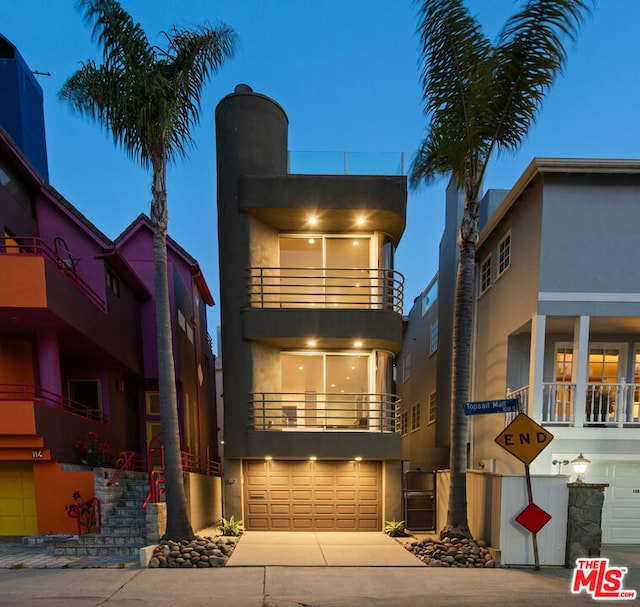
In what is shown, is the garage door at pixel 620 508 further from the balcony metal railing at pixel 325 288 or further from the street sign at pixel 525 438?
the balcony metal railing at pixel 325 288

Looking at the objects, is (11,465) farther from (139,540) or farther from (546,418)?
(546,418)

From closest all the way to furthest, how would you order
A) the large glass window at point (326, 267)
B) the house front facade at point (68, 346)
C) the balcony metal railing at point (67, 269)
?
Result: the house front facade at point (68, 346)
the balcony metal railing at point (67, 269)
the large glass window at point (326, 267)

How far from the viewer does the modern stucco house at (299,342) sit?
10.3m

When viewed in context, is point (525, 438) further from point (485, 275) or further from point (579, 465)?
point (485, 275)

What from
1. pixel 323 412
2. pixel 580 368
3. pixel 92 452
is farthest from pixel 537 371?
pixel 92 452

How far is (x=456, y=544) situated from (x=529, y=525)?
4.83 feet

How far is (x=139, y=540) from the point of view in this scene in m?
8.30

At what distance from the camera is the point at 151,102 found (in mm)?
8453

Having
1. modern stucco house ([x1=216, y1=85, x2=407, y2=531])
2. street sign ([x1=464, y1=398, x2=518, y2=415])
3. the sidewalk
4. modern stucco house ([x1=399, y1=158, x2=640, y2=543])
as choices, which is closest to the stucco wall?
modern stucco house ([x1=216, y1=85, x2=407, y2=531])

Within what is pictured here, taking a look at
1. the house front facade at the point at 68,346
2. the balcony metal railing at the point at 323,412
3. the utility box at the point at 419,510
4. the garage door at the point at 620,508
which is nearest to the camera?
the garage door at the point at 620,508

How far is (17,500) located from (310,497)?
7.07 meters

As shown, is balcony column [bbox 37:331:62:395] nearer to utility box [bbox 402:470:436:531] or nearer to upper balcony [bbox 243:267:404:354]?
upper balcony [bbox 243:267:404:354]

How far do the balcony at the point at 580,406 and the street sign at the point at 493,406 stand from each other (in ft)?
6.05

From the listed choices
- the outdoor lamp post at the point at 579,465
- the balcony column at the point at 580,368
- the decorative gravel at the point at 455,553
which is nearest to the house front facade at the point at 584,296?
the balcony column at the point at 580,368
